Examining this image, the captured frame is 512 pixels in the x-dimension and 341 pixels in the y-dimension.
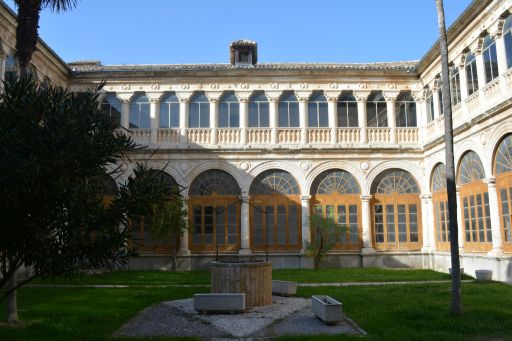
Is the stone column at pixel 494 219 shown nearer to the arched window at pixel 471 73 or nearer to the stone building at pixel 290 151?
the arched window at pixel 471 73

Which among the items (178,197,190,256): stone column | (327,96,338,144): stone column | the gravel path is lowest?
the gravel path

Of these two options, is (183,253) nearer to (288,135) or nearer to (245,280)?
(288,135)

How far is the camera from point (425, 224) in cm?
2228

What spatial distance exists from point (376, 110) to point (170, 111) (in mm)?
9434

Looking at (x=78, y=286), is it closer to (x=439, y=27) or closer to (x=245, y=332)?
(x=245, y=332)

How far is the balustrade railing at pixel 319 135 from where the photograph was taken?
909 inches

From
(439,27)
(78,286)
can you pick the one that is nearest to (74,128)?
(439,27)

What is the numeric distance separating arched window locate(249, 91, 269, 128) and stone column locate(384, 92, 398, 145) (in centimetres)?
550

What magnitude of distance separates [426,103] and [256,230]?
372 inches

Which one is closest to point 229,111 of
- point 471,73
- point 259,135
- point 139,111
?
point 259,135

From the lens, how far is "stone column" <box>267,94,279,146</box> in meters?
23.0

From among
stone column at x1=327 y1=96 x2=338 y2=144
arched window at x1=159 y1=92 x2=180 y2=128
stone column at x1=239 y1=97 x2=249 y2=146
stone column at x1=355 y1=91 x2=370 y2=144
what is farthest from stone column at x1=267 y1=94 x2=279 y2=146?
arched window at x1=159 y1=92 x2=180 y2=128

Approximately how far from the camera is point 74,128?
264 inches

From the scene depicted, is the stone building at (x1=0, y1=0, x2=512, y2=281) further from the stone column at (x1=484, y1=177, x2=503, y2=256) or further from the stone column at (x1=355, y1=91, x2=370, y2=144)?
the stone column at (x1=484, y1=177, x2=503, y2=256)
